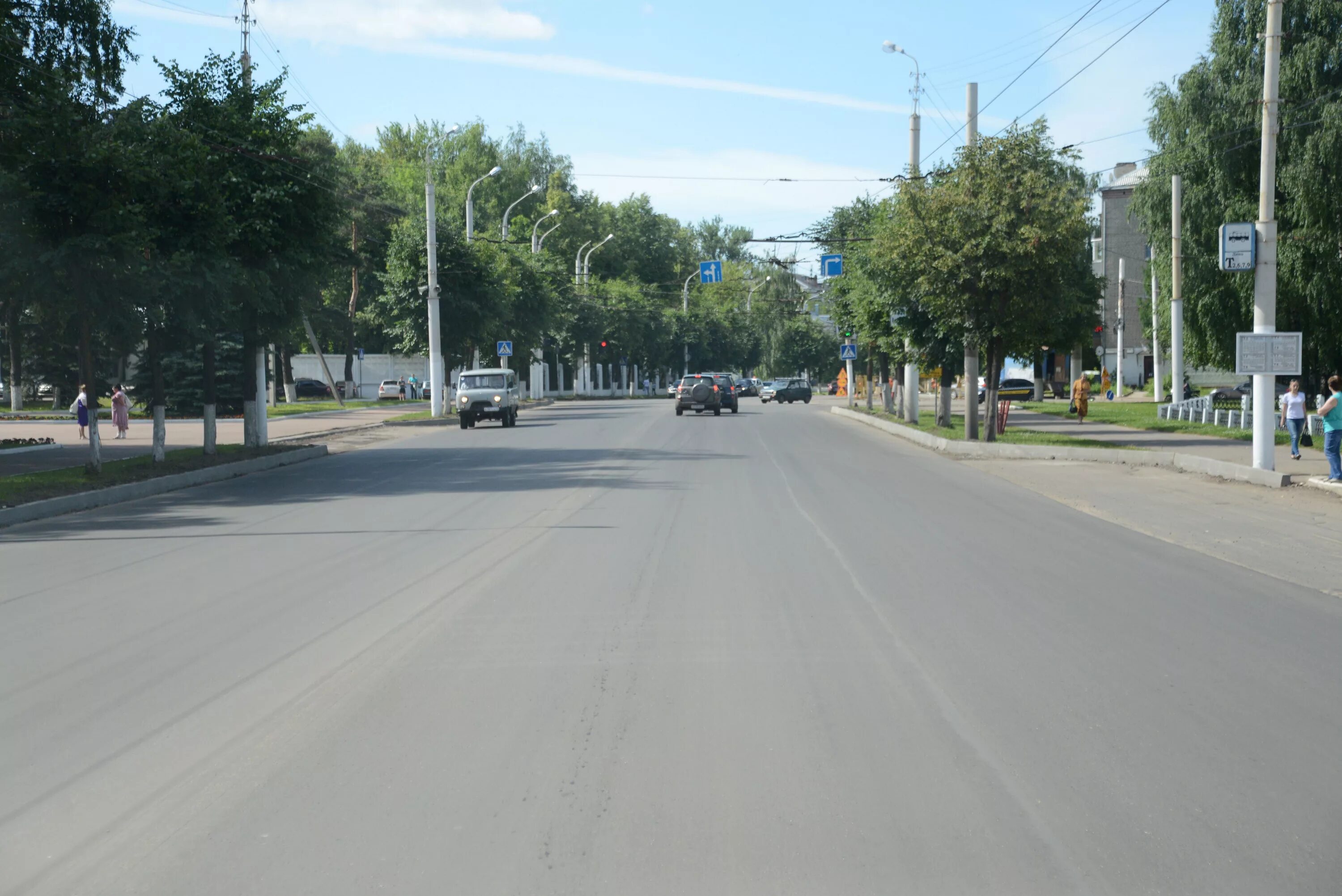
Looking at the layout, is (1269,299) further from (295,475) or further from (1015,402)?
(1015,402)

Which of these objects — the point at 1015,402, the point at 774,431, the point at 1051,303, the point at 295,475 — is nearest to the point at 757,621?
the point at 295,475

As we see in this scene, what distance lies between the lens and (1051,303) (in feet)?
95.9

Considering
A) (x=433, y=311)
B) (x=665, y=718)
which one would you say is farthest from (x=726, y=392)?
(x=665, y=718)

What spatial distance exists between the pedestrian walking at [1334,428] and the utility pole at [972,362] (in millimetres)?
11427

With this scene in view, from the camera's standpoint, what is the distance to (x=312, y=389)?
257 ft

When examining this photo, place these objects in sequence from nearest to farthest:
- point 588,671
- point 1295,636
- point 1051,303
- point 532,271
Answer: point 588,671, point 1295,636, point 1051,303, point 532,271

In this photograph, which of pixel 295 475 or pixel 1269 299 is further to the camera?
pixel 295 475

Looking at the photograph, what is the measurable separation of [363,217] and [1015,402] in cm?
3921

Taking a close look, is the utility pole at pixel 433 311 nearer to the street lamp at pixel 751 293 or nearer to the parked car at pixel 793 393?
the parked car at pixel 793 393

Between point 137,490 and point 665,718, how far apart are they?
16405 millimetres

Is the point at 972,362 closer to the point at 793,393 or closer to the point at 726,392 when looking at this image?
the point at 726,392

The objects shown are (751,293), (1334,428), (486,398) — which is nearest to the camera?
(1334,428)

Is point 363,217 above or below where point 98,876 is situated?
above

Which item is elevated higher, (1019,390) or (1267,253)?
(1267,253)
